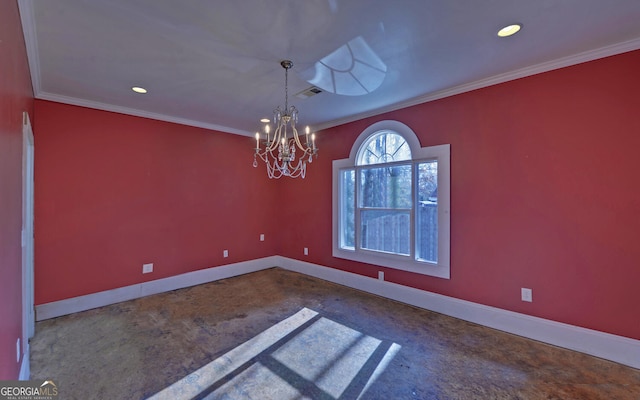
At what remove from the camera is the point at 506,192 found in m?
2.71

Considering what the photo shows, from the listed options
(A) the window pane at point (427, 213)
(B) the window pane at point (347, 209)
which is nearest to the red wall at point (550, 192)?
(A) the window pane at point (427, 213)

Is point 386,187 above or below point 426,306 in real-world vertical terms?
above

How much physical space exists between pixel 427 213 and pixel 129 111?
4176mm

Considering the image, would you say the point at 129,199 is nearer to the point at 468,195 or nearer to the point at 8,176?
the point at 8,176

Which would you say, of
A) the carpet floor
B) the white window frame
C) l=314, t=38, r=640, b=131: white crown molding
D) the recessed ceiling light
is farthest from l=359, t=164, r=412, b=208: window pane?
the recessed ceiling light

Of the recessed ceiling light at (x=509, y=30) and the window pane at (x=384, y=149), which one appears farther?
the window pane at (x=384, y=149)

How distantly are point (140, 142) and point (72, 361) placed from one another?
266 cm

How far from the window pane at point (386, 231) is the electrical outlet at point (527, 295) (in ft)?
4.03

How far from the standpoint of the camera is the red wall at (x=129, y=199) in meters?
3.04

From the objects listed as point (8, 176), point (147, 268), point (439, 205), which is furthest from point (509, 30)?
point (147, 268)

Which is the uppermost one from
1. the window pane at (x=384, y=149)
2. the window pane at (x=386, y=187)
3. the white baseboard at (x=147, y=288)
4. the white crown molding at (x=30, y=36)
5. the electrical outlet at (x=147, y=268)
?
the white crown molding at (x=30, y=36)

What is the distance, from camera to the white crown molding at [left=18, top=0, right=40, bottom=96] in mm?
1620

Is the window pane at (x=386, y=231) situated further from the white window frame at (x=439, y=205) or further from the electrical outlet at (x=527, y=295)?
the electrical outlet at (x=527, y=295)

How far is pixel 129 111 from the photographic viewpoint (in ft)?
11.7
